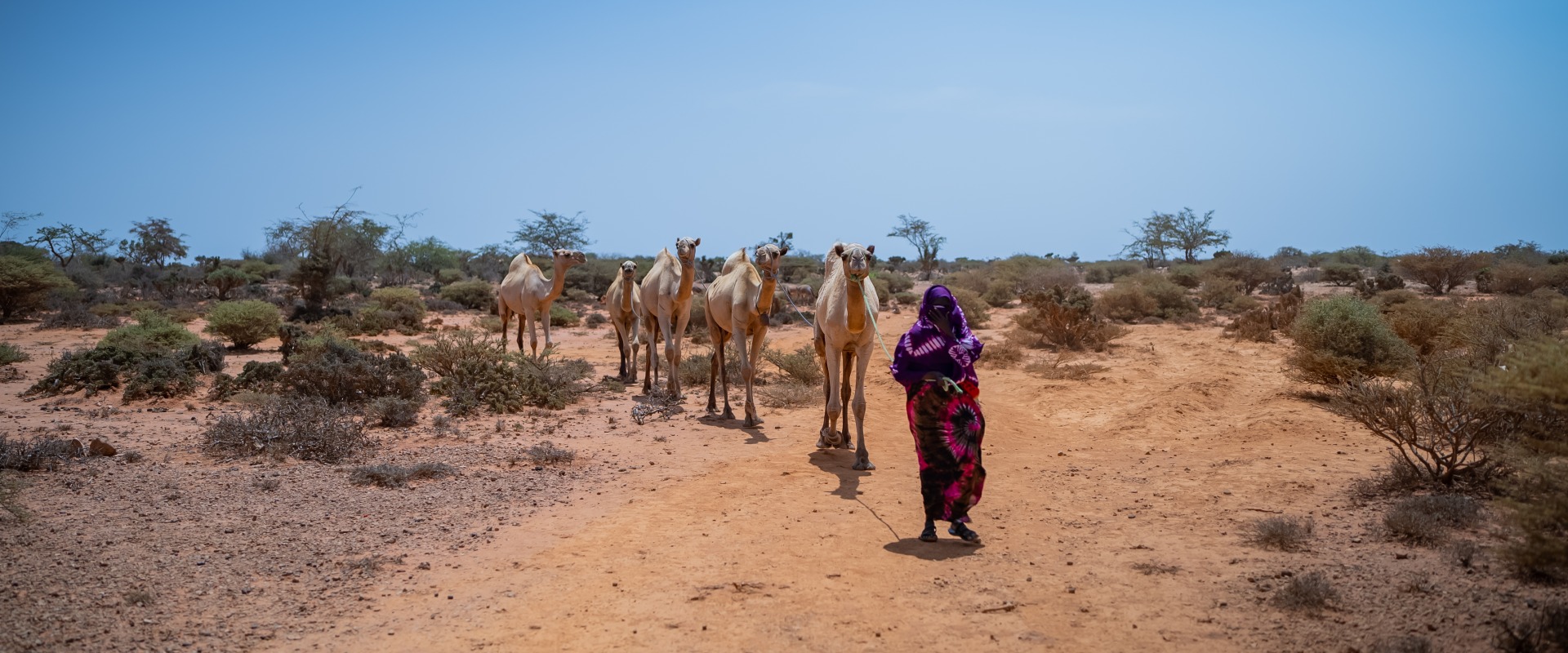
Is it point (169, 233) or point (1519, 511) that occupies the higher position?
point (169, 233)

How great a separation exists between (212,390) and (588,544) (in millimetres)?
7562

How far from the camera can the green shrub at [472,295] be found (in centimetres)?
2912

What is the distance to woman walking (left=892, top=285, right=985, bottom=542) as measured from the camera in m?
5.46

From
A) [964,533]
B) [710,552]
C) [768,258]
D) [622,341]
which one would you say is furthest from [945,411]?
[622,341]

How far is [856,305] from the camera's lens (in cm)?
732

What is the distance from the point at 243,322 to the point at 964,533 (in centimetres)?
1493

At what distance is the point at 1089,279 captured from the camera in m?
36.9

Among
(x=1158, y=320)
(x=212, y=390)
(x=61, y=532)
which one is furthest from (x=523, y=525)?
(x=1158, y=320)

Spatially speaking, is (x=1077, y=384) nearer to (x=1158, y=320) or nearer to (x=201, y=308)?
(x=1158, y=320)

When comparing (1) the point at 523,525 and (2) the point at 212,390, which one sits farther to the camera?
(2) the point at 212,390

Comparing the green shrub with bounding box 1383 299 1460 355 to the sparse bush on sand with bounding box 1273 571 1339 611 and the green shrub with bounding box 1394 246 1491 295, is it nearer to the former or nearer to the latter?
the sparse bush on sand with bounding box 1273 571 1339 611

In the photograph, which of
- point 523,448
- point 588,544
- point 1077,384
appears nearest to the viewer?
point 588,544

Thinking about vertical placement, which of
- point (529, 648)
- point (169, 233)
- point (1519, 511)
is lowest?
point (529, 648)

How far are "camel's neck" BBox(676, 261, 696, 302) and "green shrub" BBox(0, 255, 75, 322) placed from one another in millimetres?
18534
